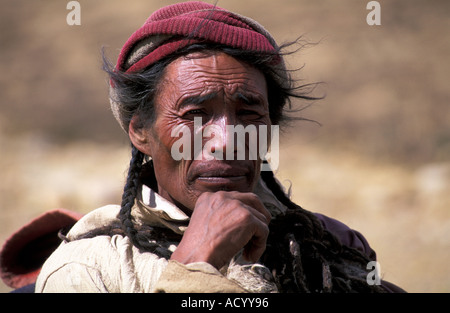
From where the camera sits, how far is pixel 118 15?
12461 millimetres

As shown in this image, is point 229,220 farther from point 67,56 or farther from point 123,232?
point 67,56

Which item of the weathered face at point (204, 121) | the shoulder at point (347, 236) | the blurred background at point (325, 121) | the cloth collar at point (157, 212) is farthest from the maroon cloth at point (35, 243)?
the blurred background at point (325, 121)

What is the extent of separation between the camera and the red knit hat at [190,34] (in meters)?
2.48

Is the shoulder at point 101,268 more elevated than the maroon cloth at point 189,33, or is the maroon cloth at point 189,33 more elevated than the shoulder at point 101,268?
the maroon cloth at point 189,33

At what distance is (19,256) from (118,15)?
9837mm

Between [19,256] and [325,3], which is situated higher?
[325,3]

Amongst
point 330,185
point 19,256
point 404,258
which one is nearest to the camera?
point 19,256

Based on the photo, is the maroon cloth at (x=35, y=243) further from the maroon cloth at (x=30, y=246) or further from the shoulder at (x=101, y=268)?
the shoulder at (x=101, y=268)

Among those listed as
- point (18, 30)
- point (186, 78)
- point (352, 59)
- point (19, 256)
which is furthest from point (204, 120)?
point (18, 30)

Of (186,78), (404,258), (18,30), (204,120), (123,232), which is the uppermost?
(18,30)

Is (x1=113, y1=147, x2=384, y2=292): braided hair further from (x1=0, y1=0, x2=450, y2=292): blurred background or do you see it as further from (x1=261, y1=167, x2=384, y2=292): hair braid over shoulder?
(x1=0, y1=0, x2=450, y2=292): blurred background

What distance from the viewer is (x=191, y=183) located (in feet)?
8.09

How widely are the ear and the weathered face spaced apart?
90 mm

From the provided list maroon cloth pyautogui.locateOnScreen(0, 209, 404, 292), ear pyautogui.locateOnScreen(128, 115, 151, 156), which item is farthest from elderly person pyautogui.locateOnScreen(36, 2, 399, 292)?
maroon cloth pyautogui.locateOnScreen(0, 209, 404, 292)
